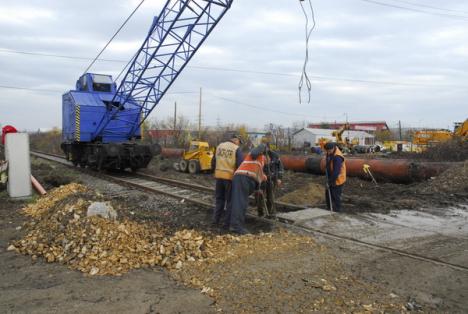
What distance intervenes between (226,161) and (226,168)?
12 centimetres

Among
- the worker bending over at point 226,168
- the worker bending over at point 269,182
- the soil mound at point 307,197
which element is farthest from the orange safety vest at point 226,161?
the soil mound at point 307,197

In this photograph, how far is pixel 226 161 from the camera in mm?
6957

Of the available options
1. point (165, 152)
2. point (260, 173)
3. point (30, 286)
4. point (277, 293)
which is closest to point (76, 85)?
point (165, 152)

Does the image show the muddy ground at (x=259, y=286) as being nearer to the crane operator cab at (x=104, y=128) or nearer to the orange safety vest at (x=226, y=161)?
the orange safety vest at (x=226, y=161)

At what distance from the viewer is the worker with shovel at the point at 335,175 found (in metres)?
8.24

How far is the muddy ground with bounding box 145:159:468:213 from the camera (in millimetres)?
9539

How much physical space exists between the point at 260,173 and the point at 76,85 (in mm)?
14761

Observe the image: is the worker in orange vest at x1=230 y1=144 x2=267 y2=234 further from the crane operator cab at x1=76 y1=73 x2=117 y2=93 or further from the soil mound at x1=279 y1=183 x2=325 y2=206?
the crane operator cab at x1=76 y1=73 x2=117 y2=93

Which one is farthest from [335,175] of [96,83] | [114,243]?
[96,83]

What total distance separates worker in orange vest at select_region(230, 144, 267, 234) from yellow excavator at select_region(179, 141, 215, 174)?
1047 centimetres

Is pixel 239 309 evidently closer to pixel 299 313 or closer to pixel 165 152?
pixel 299 313

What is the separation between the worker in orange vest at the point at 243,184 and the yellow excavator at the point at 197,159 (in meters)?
10.5

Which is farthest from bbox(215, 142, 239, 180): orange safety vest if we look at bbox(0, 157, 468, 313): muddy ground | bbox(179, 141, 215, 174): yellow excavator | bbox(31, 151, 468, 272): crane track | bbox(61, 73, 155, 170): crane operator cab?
bbox(179, 141, 215, 174): yellow excavator

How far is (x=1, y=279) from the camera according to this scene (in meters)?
4.72
